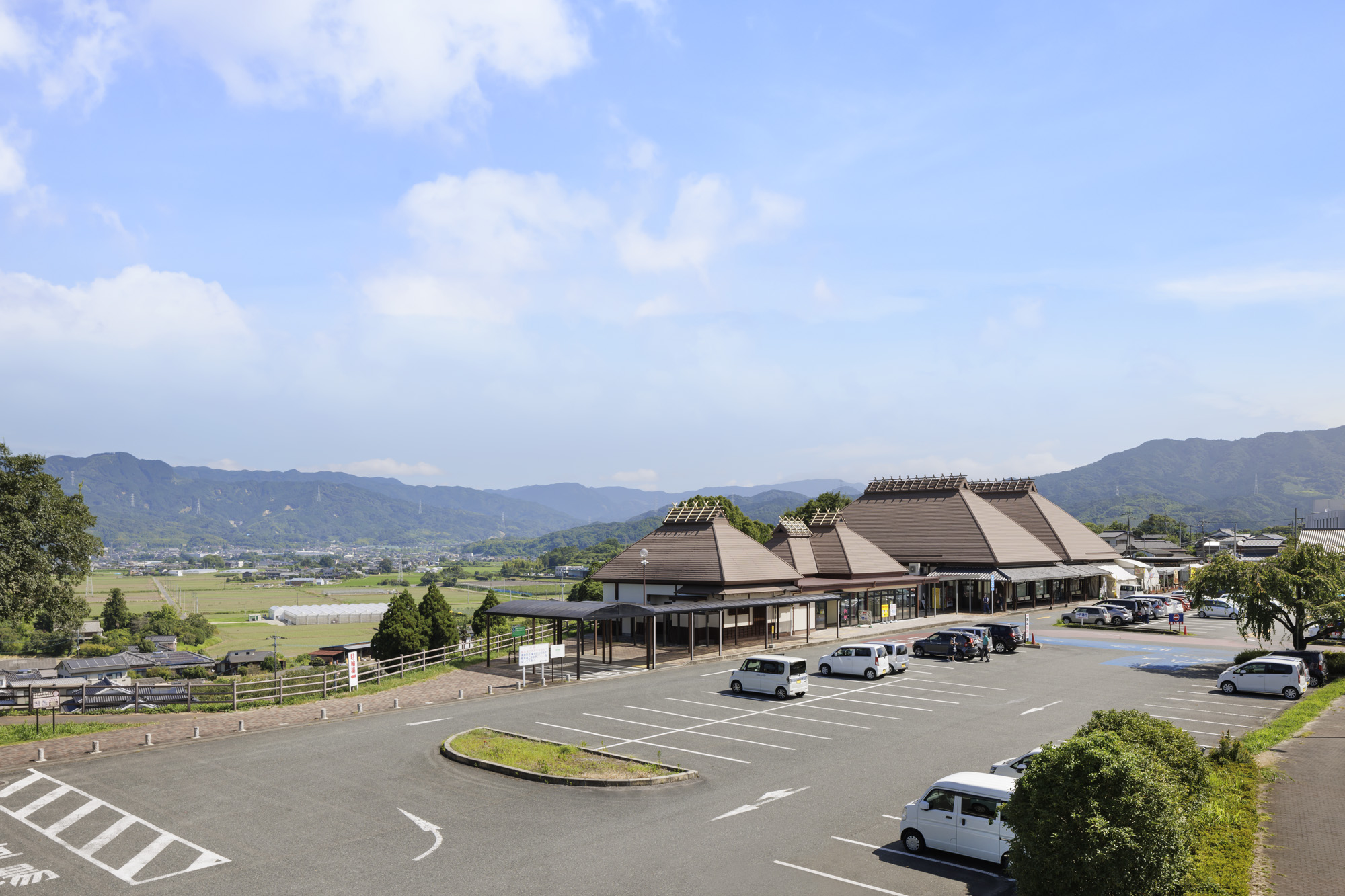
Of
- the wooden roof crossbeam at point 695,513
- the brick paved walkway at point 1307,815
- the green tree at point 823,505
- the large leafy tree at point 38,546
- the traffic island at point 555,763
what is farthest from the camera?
the green tree at point 823,505

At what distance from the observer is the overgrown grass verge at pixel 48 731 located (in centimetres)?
2980

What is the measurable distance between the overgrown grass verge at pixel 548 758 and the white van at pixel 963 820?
26.3 feet

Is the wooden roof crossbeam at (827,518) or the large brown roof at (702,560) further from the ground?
the wooden roof crossbeam at (827,518)

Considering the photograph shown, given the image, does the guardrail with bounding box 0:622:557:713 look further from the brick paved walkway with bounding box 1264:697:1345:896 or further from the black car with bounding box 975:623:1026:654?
the brick paved walkway with bounding box 1264:697:1345:896

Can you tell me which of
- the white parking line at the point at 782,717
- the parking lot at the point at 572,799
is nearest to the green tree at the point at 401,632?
the parking lot at the point at 572,799

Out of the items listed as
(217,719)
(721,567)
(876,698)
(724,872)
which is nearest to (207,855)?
(724,872)

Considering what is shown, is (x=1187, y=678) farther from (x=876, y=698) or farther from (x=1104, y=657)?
(x=876, y=698)

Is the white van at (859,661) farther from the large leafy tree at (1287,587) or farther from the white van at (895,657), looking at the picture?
the large leafy tree at (1287,587)

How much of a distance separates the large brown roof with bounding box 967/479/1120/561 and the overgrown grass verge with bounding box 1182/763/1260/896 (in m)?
72.2

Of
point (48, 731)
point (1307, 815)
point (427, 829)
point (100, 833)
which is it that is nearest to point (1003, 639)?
point (1307, 815)

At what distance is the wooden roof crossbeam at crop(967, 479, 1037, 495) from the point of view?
99.8m

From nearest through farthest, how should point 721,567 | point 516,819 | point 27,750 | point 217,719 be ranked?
point 516,819
point 27,750
point 217,719
point 721,567

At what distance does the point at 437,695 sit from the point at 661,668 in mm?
12912

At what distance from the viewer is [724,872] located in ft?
57.2
